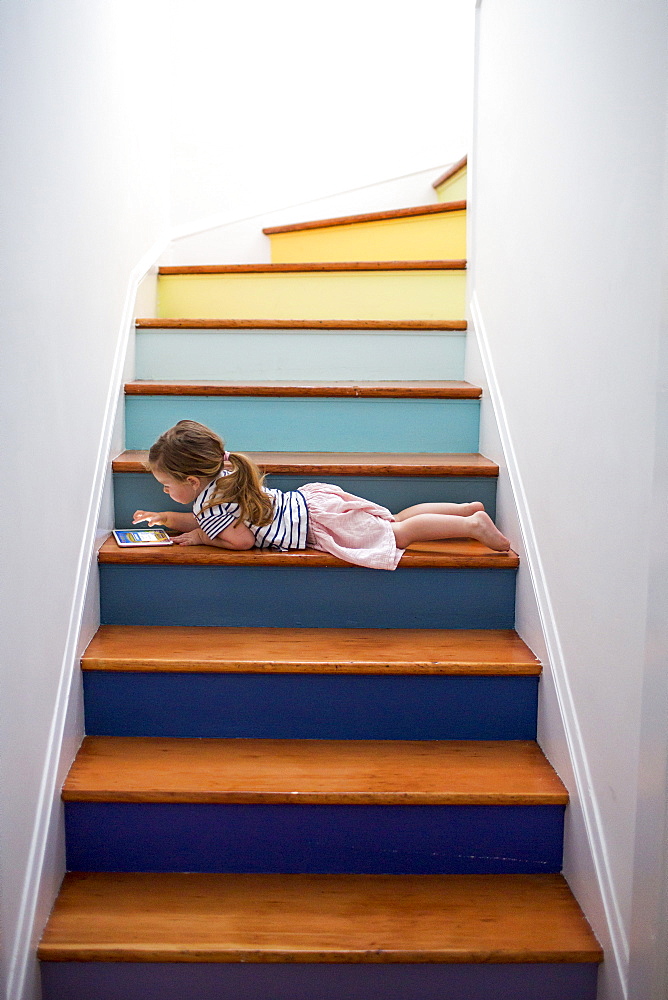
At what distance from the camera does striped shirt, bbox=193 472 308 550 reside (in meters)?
1.95

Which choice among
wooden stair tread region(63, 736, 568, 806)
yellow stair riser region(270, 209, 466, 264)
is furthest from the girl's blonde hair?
yellow stair riser region(270, 209, 466, 264)

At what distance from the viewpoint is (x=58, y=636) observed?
156cm

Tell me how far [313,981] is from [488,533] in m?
0.99

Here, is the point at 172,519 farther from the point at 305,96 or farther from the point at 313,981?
the point at 305,96

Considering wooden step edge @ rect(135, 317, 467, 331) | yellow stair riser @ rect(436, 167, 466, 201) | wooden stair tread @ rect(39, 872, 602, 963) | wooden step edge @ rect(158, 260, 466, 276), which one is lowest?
wooden stair tread @ rect(39, 872, 602, 963)

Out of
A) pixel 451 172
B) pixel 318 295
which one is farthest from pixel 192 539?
pixel 451 172

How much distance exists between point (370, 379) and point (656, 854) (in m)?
1.64

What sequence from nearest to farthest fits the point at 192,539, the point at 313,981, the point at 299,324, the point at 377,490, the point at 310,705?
the point at 313,981 → the point at 310,705 → the point at 192,539 → the point at 377,490 → the point at 299,324

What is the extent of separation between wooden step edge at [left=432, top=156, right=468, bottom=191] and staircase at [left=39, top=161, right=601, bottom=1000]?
50.3 inches

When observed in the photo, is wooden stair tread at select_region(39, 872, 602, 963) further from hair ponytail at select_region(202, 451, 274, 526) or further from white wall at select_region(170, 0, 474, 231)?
white wall at select_region(170, 0, 474, 231)

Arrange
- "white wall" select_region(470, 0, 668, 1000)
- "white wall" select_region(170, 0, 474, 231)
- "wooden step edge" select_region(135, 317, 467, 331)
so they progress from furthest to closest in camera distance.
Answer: "white wall" select_region(170, 0, 474, 231)
"wooden step edge" select_region(135, 317, 467, 331)
"white wall" select_region(470, 0, 668, 1000)

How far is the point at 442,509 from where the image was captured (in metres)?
2.05

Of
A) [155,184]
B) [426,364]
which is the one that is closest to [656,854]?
[426,364]

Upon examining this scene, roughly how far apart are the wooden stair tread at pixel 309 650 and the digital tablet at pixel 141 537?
0.19 meters
